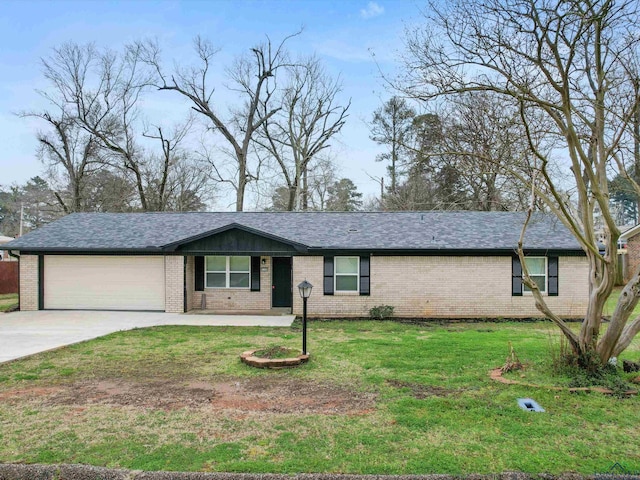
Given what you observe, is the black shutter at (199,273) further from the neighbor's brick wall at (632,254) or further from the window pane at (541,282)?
the neighbor's brick wall at (632,254)

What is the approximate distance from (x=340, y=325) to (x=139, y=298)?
751 cm

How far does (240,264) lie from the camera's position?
1634 centimetres

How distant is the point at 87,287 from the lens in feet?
53.3

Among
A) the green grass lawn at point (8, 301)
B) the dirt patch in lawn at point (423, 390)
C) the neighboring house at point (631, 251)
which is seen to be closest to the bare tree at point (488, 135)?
the dirt patch in lawn at point (423, 390)

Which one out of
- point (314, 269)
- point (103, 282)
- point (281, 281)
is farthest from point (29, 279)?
point (314, 269)

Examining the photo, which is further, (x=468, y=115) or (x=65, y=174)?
(x=65, y=174)

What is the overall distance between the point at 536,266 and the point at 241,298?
10.5 metres

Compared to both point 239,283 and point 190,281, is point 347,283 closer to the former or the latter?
point 239,283

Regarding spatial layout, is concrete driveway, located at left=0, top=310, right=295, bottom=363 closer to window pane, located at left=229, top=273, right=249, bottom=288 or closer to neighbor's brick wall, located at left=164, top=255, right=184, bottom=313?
neighbor's brick wall, located at left=164, top=255, right=184, bottom=313

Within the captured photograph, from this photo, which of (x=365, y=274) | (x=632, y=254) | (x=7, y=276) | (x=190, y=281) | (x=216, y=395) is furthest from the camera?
(x=632, y=254)

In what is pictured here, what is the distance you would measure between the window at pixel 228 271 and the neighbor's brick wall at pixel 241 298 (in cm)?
23

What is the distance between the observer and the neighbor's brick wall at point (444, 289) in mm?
15297

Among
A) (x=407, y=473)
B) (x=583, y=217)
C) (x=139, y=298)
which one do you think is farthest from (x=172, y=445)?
(x=139, y=298)

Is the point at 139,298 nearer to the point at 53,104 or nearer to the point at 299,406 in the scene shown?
the point at 299,406
